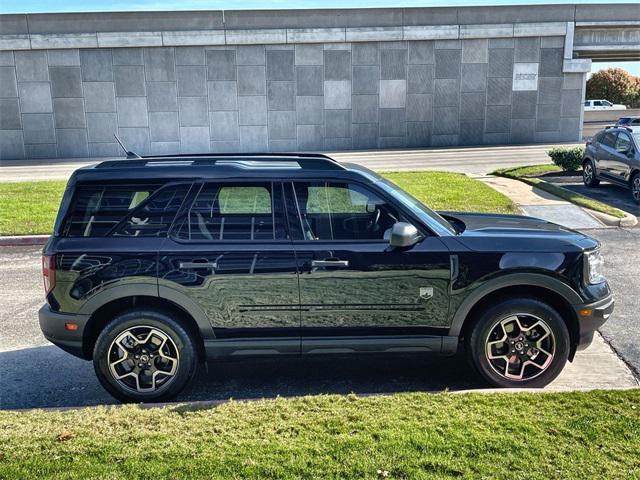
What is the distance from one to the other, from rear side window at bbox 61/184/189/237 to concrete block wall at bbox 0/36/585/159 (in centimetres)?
2399

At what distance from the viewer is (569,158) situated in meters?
17.5

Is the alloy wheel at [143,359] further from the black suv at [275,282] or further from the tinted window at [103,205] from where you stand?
the tinted window at [103,205]

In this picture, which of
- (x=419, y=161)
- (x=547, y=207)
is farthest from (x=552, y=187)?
(x=419, y=161)

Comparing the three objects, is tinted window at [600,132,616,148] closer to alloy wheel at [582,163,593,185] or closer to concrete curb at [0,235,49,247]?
alloy wheel at [582,163,593,185]

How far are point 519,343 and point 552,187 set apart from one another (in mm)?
11311

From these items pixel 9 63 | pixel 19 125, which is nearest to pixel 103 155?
pixel 19 125

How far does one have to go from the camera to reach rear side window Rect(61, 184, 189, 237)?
471 cm

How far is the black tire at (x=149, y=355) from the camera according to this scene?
4.63m

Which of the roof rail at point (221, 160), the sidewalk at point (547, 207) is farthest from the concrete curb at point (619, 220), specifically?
the roof rail at point (221, 160)

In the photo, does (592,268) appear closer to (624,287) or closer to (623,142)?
(624,287)

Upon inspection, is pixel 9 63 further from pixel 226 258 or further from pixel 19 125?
pixel 226 258

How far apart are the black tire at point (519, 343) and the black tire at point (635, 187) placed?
10.3m

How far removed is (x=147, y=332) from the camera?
467 cm

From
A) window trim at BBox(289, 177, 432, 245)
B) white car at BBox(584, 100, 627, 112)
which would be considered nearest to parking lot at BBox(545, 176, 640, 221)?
window trim at BBox(289, 177, 432, 245)
